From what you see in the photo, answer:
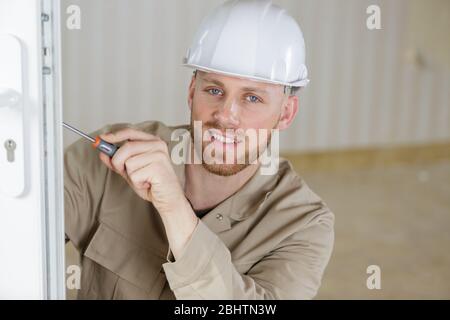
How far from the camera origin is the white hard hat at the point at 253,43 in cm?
86

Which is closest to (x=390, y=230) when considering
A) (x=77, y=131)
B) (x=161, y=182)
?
(x=161, y=182)

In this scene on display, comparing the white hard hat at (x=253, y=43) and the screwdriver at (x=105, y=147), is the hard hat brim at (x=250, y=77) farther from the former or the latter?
the screwdriver at (x=105, y=147)

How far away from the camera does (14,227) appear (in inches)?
37.1

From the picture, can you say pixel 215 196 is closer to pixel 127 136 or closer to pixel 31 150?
pixel 127 136

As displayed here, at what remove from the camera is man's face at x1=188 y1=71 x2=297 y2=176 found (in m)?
0.88

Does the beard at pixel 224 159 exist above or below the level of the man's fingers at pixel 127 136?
below

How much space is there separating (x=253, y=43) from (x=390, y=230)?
0.44 meters

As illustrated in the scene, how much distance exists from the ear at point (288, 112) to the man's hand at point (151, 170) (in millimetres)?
176

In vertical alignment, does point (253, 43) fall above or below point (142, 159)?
above

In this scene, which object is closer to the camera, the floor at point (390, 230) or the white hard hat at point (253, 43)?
the white hard hat at point (253, 43)

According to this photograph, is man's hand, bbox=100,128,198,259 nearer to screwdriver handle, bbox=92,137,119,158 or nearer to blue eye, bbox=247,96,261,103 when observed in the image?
screwdriver handle, bbox=92,137,119,158

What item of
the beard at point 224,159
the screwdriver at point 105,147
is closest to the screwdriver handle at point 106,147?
the screwdriver at point 105,147

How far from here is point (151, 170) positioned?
34.9 inches
